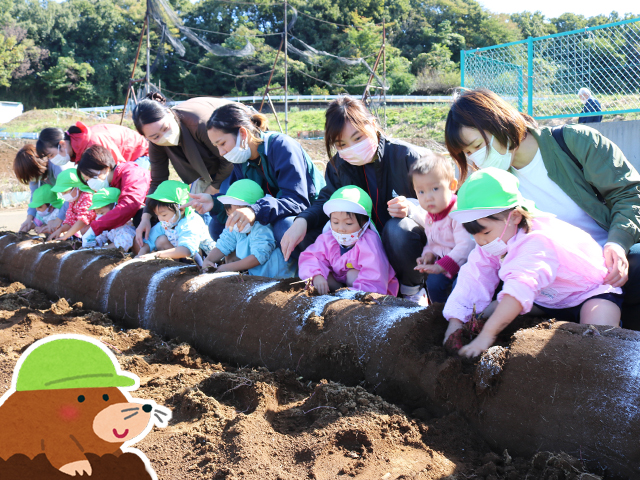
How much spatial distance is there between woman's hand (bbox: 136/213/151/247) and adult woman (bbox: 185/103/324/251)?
57.1 inches

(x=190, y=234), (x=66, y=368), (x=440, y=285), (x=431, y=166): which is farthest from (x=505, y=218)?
(x=190, y=234)

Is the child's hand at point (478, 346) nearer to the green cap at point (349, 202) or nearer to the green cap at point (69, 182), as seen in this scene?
the green cap at point (349, 202)

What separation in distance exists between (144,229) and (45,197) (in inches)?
119

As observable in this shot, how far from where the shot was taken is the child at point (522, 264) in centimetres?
199

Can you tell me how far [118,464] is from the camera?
1.13 metres

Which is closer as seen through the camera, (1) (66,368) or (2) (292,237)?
(1) (66,368)

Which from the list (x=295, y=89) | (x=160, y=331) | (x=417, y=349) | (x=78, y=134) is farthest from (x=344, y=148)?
(x=295, y=89)

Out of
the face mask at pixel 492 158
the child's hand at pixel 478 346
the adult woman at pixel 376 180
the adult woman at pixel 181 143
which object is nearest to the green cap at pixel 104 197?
the adult woman at pixel 181 143

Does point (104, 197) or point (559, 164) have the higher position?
point (559, 164)

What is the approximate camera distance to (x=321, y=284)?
3010 millimetres

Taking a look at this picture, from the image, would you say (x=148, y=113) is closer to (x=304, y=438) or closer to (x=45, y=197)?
(x=45, y=197)

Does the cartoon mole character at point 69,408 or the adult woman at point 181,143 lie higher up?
the adult woman at point 181,143

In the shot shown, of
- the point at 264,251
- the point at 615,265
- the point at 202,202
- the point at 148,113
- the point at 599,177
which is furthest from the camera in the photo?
the point at 148,113

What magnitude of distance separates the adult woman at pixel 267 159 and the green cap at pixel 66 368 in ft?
8.06
